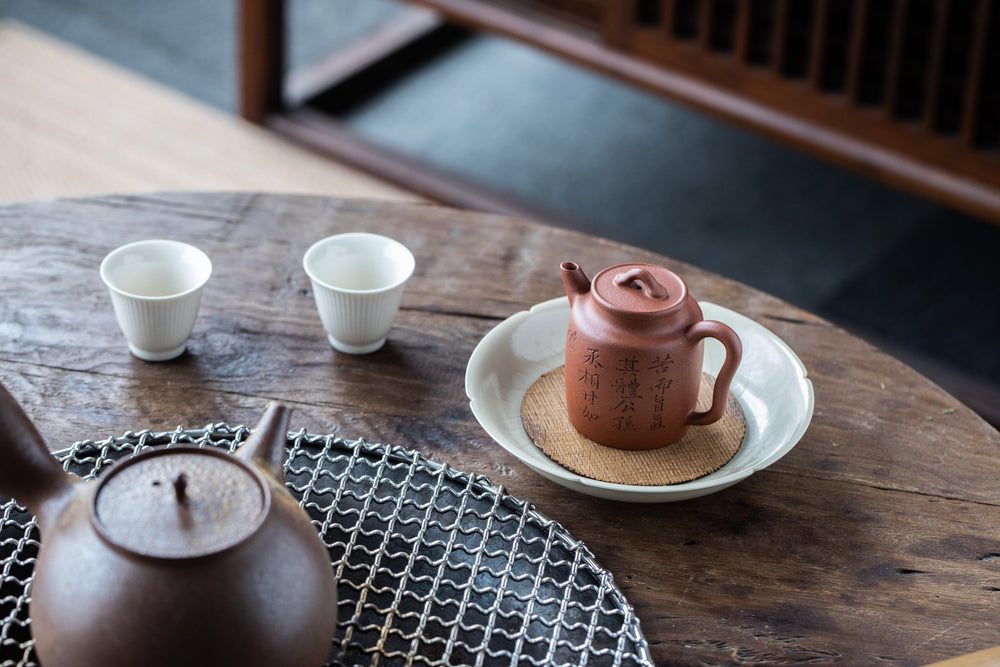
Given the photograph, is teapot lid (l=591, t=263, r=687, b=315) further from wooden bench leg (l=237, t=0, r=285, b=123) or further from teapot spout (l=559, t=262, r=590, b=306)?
wooden bench leg (l=237, t=0, r=285, b=123)

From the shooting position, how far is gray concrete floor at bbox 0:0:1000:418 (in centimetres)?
199

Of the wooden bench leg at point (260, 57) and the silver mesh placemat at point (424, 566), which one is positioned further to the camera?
the wooden bench leg at point (260, 57)

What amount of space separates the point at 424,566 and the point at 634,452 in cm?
19

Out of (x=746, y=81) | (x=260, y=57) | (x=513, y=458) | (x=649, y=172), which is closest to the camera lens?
(x=513, y=458)

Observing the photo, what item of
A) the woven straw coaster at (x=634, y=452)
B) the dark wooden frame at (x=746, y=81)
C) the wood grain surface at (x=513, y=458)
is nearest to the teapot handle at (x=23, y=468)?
the wood grain surface at (x=513, y=458)

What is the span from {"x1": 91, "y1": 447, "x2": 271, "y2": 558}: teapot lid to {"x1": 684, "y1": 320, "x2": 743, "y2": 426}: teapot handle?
1.16ft

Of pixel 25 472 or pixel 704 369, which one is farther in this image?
pixel 704 369

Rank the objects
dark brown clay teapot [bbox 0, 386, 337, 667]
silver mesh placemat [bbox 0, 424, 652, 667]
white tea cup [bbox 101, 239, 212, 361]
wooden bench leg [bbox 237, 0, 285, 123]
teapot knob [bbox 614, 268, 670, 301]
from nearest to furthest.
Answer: dark brown clay teapot [bbox 0, 386, 337, 667]
silver mesh placemat [bbox 0, 424, 652, 667]
teapot knob [bbox 614, 268, 670, 301]
white tea cup [bbox 101, 239, 212, 361]
wooden bench leg [bbox 237, 0, 285, 123]

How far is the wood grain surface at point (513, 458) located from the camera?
71 centimetres

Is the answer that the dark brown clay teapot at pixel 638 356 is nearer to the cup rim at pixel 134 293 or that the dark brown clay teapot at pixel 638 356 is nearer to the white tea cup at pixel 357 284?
the white tea cup at pixel 357 284

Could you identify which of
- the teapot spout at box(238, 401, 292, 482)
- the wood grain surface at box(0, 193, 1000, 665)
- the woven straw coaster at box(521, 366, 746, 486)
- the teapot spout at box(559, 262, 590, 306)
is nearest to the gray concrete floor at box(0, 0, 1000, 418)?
the wood grain surface at box(0, 193, 1000, 665)

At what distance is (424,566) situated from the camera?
709 millimetres

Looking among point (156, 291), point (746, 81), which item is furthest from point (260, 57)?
point (156, 291)

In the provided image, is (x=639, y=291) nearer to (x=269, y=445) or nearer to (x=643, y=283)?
(x=643, y=283)
